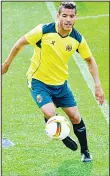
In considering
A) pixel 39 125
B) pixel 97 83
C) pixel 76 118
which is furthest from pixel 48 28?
pixel 39 125

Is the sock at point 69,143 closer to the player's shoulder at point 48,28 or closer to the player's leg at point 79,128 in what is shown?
the player's leg at point 79,128

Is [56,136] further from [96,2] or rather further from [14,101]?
[96,2]

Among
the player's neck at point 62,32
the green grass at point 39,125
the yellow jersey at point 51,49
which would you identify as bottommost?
the green grass at point 39,125

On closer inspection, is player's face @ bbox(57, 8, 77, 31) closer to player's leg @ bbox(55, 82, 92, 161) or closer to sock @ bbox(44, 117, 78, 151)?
player's leg @ bbox(55, 82, 92, 161)

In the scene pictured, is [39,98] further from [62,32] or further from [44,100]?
[62,32]

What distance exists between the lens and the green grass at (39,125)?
7.72 metres

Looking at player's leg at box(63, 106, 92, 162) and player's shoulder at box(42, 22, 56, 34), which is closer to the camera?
player's shoulder at box(42, 22, 56, 34)

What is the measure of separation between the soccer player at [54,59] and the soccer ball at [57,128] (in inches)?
5.6

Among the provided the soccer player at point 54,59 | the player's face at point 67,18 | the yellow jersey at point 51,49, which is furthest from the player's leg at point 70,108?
the player's face at point 67,18

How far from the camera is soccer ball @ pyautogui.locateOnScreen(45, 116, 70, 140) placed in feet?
23.6

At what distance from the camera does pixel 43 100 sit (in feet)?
24.6

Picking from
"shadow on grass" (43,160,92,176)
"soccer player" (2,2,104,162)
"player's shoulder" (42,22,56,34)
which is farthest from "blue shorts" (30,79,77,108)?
"shadow on grass" (43,160,92,176)

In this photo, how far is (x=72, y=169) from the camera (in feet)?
25.3

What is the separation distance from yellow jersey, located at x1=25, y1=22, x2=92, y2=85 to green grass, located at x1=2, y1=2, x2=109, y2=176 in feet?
3.55
